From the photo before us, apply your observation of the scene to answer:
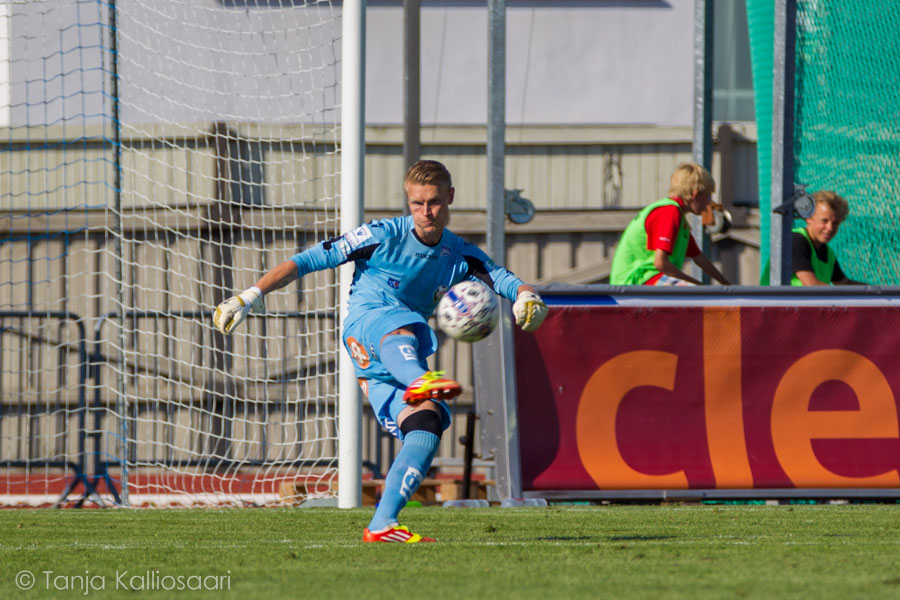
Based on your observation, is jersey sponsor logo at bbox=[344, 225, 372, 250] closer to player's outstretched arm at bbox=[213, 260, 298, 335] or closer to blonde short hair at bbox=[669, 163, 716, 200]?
player's outstretched arm at bbox=[213, 260, 298, 335]

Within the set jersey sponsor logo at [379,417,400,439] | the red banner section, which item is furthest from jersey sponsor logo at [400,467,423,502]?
the red banner section

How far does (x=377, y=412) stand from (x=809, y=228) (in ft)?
14.8

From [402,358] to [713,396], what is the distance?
3379 millimetres

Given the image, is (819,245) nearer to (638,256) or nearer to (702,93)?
(638,256)

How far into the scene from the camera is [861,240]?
1020 centimetres

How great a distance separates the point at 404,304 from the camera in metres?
6.09

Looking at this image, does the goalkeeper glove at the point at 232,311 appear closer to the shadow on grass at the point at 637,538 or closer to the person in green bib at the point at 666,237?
the shadow on grass at the point at 637,538

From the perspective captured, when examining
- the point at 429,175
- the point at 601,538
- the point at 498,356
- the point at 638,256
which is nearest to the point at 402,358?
the point at 429,175

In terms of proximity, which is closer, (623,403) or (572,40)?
(623,403)

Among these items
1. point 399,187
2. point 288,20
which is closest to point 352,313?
point 288,20

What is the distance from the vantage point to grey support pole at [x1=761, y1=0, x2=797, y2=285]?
910 cm

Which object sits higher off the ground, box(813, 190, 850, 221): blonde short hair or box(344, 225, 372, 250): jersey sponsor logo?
box(813, 190, 850, 221): blonde short hair

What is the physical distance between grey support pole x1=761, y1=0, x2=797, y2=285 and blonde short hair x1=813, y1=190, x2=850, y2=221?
0.63ft

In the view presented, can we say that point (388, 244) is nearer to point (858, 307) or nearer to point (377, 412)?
point (377, 412)
